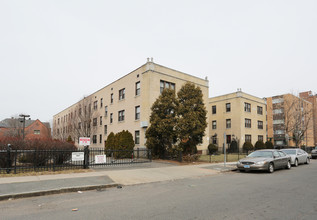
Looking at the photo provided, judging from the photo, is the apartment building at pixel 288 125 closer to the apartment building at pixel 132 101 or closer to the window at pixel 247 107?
the window at pixel 247 107

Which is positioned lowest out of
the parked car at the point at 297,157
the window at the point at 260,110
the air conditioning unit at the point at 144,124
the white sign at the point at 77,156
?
the parked car at the point at 297,157

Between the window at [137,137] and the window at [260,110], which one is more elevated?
the window at [260,110]

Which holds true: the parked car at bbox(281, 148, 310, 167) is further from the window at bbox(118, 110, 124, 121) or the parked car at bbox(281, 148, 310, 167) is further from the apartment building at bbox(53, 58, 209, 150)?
the window at bbox(118, 110, 124, 121)

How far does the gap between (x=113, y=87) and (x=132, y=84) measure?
5.45 metres

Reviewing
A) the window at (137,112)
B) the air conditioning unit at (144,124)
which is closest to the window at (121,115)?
the window at (137,112)

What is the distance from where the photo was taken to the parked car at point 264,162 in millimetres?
12766

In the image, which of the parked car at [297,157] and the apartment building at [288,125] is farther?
the apartment building at [288,125]

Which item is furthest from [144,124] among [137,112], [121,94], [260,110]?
[260,110]

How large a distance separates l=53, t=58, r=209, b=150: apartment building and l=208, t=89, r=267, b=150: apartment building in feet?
30.6

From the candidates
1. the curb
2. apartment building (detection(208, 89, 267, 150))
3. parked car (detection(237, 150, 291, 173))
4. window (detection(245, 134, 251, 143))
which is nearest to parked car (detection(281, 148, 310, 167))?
parked car (detection(237, 150, 291, 173))

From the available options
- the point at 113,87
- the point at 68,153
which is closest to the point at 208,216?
the point at 68,153

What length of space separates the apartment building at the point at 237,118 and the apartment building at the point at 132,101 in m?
9.34

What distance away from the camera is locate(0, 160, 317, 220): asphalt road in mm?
5177

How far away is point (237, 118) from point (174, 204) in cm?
3317
